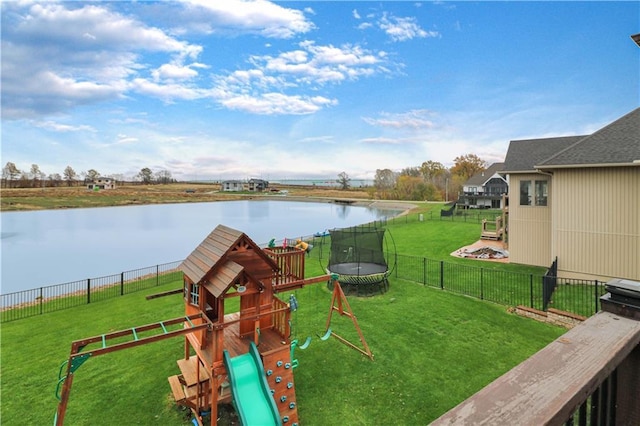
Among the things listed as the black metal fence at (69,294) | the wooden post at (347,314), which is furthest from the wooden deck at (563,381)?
the black metal fence at (69,294)

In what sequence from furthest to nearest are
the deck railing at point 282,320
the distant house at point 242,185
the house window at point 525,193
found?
the distant house at point 242,185
the house window at point 525,193
the deck railing at point 282,320

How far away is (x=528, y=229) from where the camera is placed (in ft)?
49.9

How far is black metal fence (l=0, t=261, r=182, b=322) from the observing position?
43.2 feet

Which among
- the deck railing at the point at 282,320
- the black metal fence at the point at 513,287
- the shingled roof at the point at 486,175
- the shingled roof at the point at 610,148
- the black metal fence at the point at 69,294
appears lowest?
the black metal fence at the point at 69,294

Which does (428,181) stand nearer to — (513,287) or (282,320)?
(513,287)

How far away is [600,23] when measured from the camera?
1695 cm

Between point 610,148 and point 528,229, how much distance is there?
474cm

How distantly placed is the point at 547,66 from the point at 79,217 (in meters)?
56.7

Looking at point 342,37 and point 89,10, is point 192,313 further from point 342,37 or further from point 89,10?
point 342,37

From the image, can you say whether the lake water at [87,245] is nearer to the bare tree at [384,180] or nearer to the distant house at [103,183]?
the bare tree at [384,180]

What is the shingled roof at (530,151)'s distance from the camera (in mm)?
15743

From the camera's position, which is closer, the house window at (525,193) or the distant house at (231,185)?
the house window at (525,193)

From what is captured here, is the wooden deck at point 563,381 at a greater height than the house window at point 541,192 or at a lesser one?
lesser

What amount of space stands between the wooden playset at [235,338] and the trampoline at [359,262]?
526 cm
